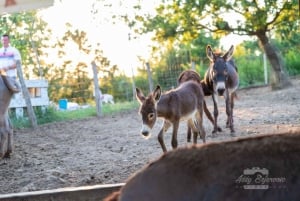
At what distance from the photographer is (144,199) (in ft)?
6.42

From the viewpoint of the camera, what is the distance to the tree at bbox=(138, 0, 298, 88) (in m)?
18.9

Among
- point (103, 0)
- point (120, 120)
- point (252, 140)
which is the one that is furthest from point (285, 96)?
point (252, 140)

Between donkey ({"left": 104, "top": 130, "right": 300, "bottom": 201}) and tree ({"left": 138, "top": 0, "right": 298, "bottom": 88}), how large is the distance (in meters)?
17.1

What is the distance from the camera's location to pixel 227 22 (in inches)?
785

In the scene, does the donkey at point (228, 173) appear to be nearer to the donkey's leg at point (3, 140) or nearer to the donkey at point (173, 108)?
the donkey at point (173, 108)

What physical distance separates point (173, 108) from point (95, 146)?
2172 millimetres

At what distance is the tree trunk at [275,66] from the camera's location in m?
20.1

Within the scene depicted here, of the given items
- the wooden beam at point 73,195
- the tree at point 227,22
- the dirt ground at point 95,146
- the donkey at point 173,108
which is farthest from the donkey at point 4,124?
the tree at point 227,22

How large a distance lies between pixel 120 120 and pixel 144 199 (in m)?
12.4

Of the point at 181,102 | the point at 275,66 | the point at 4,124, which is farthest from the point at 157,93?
the point at 275,66

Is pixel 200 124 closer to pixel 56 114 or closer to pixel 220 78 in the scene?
pixel 220 78

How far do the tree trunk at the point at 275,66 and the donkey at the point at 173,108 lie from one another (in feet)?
39.7

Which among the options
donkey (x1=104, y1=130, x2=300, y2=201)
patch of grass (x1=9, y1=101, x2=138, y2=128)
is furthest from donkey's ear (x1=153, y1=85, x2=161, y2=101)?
patch of grass (x1=9, y1=101, x2=138, y2=128)

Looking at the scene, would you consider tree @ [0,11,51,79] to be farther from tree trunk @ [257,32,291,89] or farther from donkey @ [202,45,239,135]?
donkey @ [202,45,239,135]
